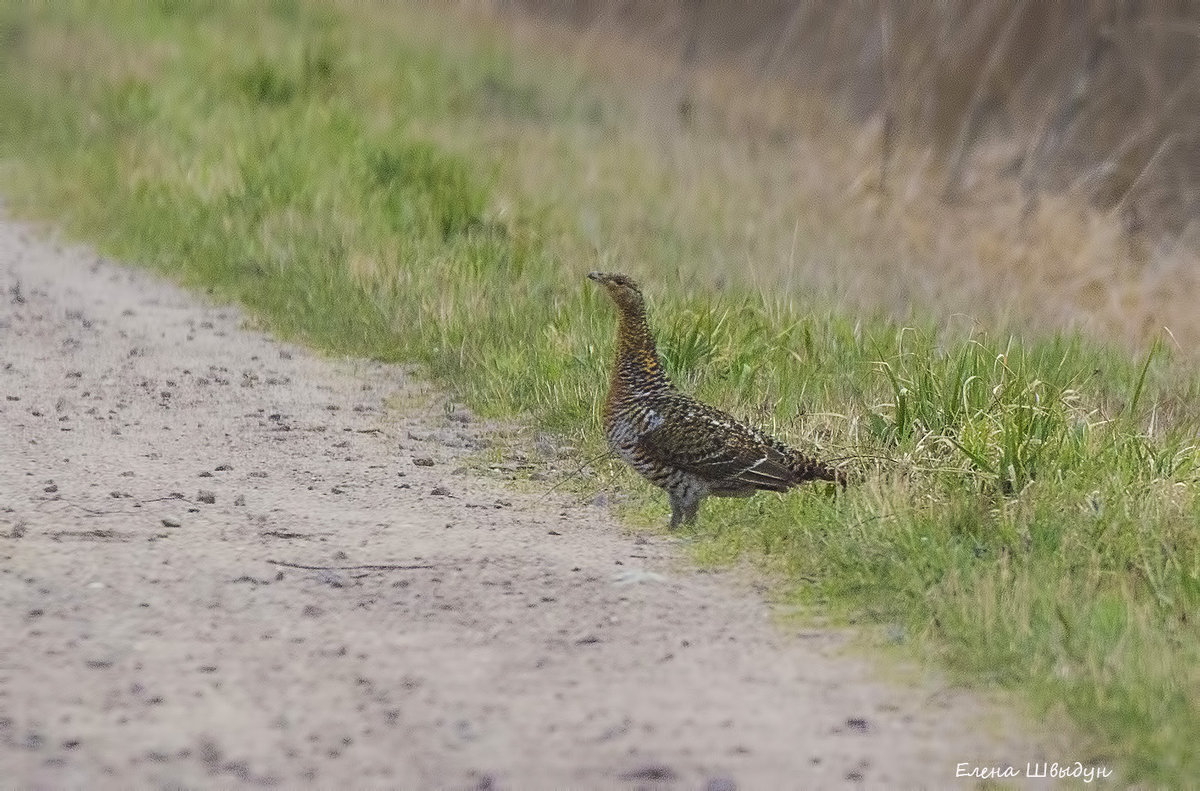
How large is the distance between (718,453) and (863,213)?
7.18 m

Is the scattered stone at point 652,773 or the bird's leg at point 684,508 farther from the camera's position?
the bird's leg at point 684,508

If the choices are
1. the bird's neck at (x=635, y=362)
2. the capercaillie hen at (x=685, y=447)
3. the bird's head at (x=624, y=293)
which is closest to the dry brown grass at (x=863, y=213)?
the bird's head at (x=624, y=293)

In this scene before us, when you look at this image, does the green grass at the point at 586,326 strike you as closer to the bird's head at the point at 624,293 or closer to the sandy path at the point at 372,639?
the sandy path at the point at 372,639

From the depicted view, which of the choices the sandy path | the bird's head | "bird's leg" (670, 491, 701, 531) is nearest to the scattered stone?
the sandy path

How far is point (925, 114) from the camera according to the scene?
14781 millimetres

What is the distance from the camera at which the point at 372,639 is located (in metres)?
5.18

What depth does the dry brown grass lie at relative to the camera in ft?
36.3

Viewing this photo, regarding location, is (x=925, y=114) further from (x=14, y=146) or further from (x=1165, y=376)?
(x=14, y=146)

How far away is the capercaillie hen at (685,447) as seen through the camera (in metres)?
6.20

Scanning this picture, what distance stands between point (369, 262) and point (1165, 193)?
6.45m

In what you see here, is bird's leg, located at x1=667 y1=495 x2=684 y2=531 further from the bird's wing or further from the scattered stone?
the scattered stone

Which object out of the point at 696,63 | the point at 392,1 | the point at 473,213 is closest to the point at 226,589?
the point at 473,213

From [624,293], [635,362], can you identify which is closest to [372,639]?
[635,362]

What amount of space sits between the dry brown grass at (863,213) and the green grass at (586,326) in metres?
0.24
